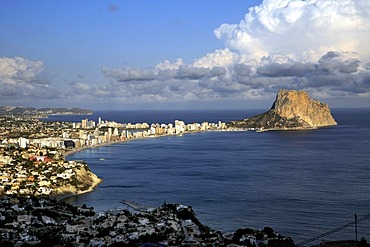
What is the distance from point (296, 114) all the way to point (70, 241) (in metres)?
58.6

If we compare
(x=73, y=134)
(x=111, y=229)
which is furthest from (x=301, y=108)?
(x=111, y=229)

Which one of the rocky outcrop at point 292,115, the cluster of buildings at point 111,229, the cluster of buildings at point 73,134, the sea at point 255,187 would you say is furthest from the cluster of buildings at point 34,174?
the rocky outcrop at point 292,115

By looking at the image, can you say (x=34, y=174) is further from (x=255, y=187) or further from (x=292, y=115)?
(x=292, y=115)

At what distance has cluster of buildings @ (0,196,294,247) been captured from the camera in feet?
34.9

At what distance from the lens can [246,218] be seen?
14.1 m

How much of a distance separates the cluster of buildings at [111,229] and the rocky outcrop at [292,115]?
160ft

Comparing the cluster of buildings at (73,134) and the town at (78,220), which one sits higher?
the cluster of buildings at (73,134)

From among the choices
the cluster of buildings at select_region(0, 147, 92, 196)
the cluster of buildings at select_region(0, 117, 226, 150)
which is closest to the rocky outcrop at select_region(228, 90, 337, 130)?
the cluster of buildings at select_region(0, 117, 226, 150)

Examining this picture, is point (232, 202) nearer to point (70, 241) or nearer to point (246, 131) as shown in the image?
point (70, 241)

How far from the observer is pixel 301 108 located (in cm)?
6756

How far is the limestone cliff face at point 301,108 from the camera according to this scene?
66625 mm

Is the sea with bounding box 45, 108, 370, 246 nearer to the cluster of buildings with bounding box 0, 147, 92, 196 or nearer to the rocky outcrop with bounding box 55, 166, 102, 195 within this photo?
the rocky outcrop with bounding box 55, 166, 102, 195

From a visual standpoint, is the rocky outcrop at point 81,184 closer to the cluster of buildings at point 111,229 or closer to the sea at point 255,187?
the sea at point 255,187

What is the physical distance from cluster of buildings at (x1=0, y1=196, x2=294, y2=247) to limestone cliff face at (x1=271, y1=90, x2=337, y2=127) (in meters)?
53.5
